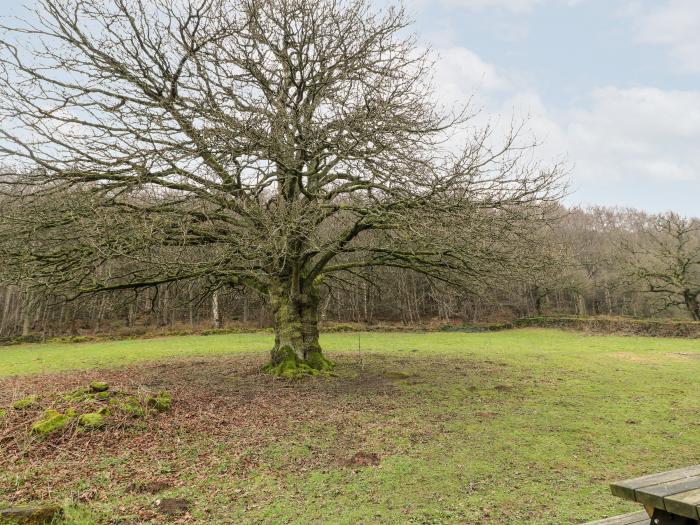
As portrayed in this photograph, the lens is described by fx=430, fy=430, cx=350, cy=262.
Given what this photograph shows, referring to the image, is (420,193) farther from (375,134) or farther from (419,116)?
(419,116)

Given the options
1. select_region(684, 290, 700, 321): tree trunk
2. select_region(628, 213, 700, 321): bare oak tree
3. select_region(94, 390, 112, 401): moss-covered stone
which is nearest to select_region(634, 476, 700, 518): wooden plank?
select_region(94, 390, 112, 401): moss-covered stone

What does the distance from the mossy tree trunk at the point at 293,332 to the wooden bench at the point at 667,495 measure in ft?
30.5

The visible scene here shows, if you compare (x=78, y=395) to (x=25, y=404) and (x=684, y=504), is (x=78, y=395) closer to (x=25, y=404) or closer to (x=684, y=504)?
(x=25, y=404)

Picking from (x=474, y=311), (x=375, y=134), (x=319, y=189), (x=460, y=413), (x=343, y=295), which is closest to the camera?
(x=460, y=413)

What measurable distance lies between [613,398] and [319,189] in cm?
846

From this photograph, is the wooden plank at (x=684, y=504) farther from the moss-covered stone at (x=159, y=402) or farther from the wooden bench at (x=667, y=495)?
the moss-covered stone at (x=159, y=402)

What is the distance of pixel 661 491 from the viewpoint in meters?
2.97

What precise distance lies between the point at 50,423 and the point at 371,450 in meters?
4.77

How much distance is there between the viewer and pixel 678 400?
9.25 m

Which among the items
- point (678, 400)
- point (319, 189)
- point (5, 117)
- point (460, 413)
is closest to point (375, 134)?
point (319, 189)

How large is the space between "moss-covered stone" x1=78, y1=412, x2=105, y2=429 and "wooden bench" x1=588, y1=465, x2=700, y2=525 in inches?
263

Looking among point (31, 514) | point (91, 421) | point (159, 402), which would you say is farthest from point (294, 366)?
point (31, 514)

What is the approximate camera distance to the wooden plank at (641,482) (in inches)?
120

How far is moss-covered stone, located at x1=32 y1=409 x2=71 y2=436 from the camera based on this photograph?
245 inches
